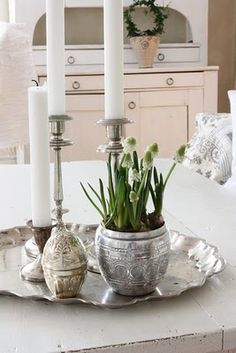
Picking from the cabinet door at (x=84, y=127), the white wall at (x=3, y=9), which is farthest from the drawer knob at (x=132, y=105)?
the white wall at (x=3, y=9)

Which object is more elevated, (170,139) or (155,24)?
(155,24)

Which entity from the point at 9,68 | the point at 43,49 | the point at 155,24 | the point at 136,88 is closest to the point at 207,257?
the point at 9,68

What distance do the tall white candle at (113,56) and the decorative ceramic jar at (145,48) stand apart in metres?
2.62

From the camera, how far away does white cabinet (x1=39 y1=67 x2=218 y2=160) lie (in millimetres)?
3260

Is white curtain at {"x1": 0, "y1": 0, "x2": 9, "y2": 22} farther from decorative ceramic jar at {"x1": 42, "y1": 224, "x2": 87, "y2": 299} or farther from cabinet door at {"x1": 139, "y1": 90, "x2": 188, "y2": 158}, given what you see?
decorative ceramic jar at {"x1": 42, "y1": 224, "x2": 87, "y2": 299}

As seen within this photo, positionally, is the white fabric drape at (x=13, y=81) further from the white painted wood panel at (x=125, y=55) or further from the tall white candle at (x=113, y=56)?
the tall white candle at (x=113, y=56)

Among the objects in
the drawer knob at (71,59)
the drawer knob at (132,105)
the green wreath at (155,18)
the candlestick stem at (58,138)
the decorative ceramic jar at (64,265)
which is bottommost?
the decorative ceramic jar at (64,265)

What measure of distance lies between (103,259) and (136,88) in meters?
2.57

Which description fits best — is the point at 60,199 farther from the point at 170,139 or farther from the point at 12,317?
the point at 170,139

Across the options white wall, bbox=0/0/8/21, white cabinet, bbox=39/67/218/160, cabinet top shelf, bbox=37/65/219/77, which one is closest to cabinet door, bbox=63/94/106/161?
white cabinet, bbox=39/67/218/160

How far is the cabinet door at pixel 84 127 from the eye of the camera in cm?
326

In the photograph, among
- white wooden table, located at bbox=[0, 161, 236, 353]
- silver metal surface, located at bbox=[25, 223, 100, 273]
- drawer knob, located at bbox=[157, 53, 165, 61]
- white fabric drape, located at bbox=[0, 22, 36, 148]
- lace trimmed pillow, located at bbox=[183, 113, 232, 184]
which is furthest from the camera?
drawer knob, located at bbox=[157, 53, 165, 61]

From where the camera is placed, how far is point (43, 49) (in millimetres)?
3436

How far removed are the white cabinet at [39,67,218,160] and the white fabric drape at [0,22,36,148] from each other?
0.27 m
